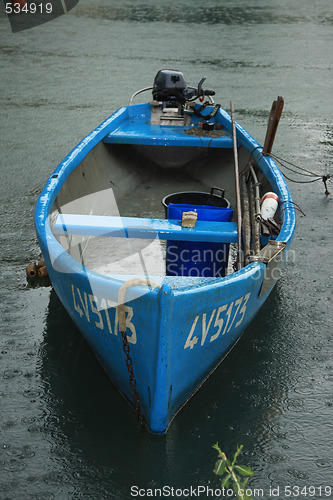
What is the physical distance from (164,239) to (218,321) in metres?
1.36

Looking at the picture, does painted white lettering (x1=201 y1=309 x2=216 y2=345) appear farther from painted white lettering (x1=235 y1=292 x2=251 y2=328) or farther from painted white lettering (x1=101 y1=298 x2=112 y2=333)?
painted white lettering (x1=101 y1=298 x2=112 y2=333)

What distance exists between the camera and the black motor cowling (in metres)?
8.00

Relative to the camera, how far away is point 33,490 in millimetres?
3482

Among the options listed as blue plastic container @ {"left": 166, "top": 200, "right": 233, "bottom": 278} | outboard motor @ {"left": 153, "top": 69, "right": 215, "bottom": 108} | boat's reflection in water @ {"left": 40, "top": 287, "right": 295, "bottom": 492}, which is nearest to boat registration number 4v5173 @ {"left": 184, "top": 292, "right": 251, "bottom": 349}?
boat's reflection in water @ {"left": 40, "top": 287, "right": 295, "bottom": 492}

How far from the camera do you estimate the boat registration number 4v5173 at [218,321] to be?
3614mm

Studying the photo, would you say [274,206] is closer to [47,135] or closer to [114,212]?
[114,212]

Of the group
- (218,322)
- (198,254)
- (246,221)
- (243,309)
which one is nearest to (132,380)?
(218,322)

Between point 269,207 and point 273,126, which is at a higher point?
point 273,126

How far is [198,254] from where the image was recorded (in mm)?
5250

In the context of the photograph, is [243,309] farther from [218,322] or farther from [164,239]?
[164,239]

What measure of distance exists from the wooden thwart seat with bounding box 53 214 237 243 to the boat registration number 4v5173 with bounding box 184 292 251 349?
3.33ft

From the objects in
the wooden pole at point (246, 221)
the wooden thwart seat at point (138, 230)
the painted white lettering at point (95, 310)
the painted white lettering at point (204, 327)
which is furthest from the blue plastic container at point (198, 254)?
the painted white lettering at point (95, 310)

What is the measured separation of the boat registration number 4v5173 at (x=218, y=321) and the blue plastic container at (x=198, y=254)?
1.25 metres

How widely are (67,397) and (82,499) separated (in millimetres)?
927
